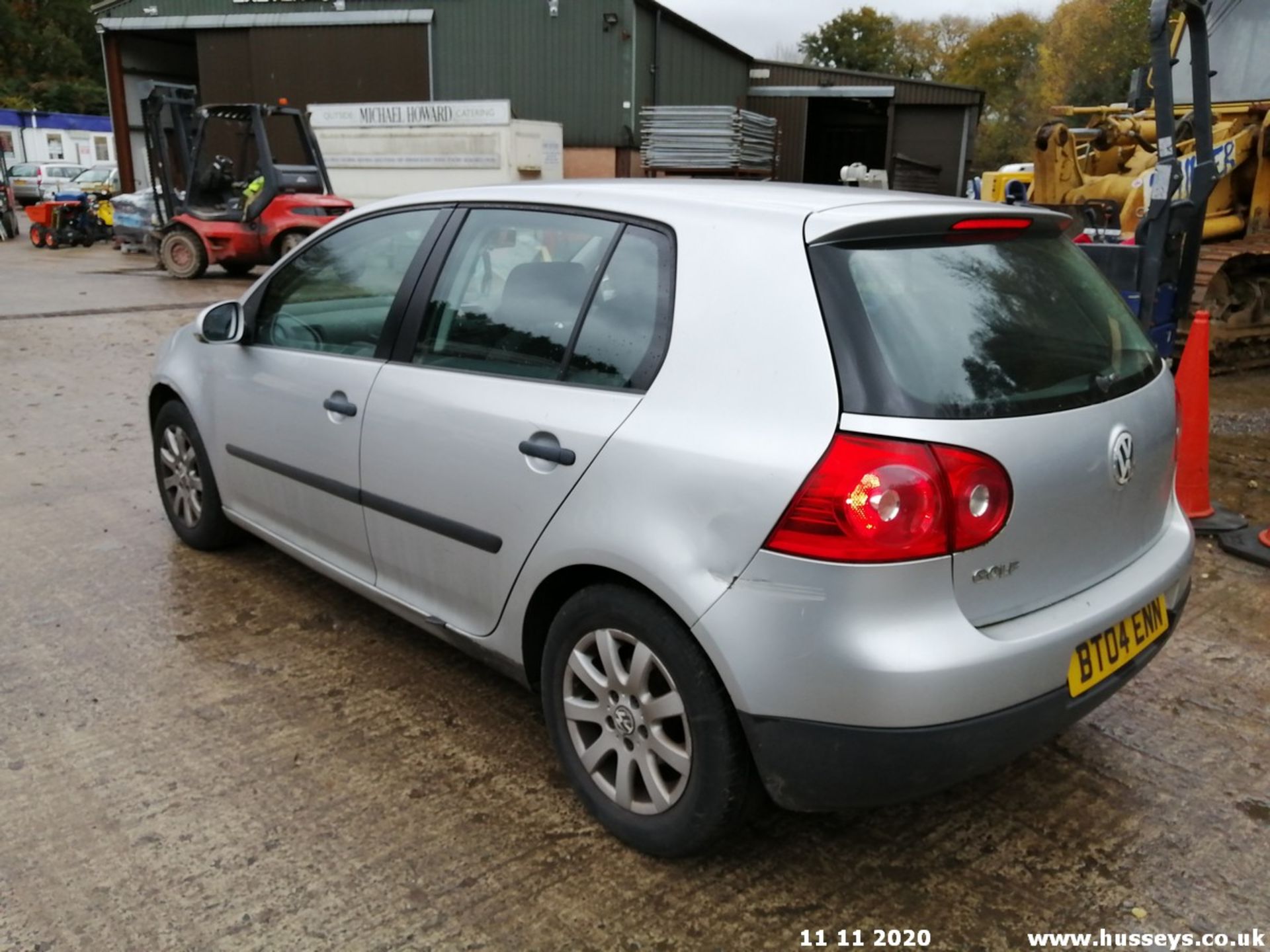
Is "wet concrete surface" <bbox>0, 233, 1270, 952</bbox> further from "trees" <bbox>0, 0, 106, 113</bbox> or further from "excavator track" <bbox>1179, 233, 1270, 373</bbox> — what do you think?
"trees" <bbox>0, 0, 106, 113</bbox>

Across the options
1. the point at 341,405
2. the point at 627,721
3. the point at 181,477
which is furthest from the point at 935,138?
the point at 627,721

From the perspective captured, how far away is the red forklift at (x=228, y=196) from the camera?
653 inches

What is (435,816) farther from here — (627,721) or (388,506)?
(388,506)

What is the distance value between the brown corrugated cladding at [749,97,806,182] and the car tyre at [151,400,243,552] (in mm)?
25468

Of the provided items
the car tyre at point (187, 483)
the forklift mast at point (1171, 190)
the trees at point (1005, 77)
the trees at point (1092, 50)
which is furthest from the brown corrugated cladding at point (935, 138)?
the trees at point (1005, 77)

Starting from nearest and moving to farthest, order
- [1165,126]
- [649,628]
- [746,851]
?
[649,628] < [746,851] < [1165,126]

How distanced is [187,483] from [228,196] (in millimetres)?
14932

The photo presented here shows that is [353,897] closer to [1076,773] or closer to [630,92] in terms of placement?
[1076,773]

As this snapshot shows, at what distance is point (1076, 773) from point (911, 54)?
78.9 m

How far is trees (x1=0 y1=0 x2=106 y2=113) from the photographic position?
60.6 metres

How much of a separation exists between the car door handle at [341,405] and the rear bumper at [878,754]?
171cm

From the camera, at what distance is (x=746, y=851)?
8.84ft

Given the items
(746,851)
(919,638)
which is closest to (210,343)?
(746,851)

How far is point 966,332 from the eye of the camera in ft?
8.05
